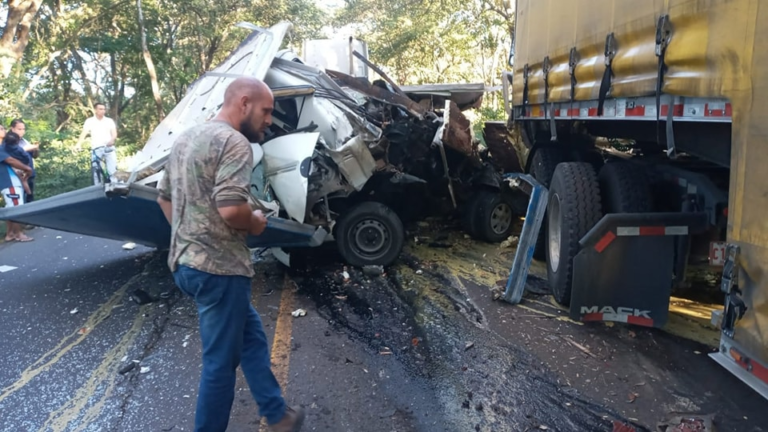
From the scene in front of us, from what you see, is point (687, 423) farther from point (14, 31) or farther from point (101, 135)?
point (14, 31)

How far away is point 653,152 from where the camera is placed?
5.16 meters

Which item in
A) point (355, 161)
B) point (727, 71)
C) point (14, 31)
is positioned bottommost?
point (355, 161)

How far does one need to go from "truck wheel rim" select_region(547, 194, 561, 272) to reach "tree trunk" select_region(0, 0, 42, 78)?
1146 centimetres

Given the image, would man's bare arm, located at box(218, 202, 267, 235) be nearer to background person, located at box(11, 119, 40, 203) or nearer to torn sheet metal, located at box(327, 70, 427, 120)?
torn sheet metal, located at box(327, 70, 427, 120)

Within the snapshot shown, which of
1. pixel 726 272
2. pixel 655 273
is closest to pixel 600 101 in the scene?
pixel 655 273

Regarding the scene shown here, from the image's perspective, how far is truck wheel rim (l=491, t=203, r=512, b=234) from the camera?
23.2 ft

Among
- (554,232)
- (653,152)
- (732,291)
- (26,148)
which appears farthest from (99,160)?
(732,291)

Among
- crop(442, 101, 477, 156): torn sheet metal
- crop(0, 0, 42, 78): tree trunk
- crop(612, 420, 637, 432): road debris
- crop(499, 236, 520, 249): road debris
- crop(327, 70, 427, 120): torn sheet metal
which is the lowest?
crop(612, 420, 637, 432): road debris

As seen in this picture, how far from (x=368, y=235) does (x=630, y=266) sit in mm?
2724

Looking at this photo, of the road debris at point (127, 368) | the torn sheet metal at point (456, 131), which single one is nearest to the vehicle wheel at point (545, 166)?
the torn sheet metal at point (456, 131)

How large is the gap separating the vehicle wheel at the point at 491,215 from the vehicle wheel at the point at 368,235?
1.50 metres

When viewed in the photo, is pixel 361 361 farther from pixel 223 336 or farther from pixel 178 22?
pixel 178 22

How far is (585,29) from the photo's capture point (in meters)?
4.23

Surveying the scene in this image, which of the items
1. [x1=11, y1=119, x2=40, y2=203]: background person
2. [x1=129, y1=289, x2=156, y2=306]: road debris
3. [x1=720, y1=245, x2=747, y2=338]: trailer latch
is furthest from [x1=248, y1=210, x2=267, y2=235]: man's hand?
[x1=11, y1=119, x2=40, y2=203]: background person
